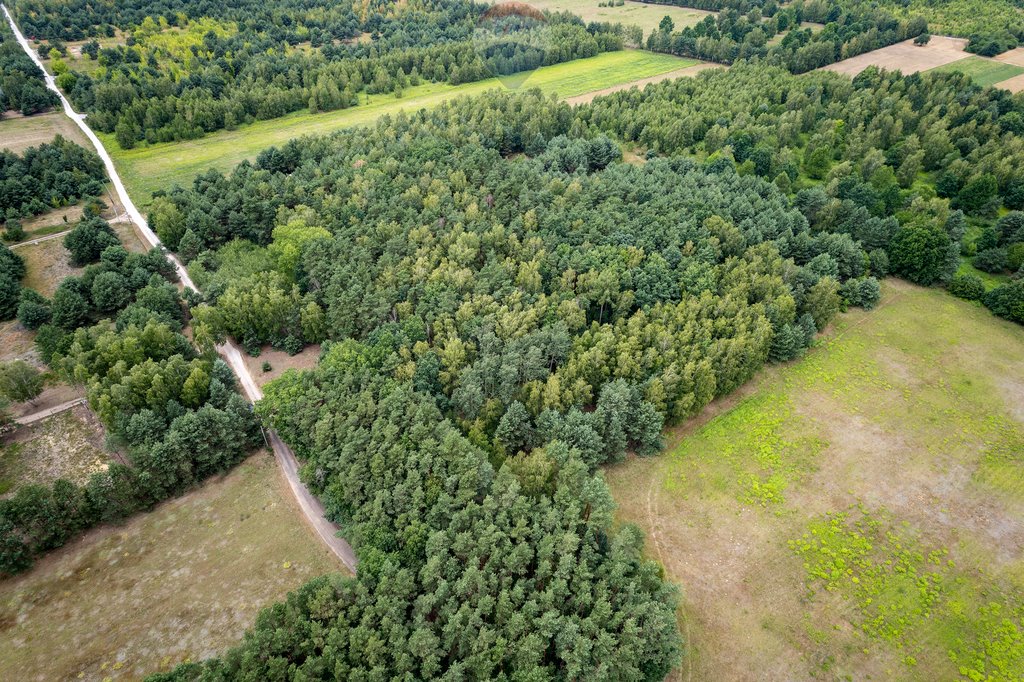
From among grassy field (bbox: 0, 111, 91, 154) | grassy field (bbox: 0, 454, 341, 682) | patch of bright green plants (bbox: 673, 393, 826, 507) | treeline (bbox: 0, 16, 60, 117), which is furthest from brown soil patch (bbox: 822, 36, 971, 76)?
treeline (bbox: 0, 16, 60, 117)

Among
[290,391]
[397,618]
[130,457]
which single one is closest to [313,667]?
[397,618]

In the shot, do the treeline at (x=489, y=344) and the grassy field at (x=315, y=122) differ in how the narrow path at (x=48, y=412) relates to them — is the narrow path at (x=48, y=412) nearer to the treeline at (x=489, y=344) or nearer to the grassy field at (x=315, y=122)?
the treeline at (x=489, y=344)

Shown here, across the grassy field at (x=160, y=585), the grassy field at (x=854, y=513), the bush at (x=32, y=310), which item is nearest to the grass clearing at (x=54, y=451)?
the grassy field at (x=160, y=585)

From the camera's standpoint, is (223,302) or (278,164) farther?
(278,164)

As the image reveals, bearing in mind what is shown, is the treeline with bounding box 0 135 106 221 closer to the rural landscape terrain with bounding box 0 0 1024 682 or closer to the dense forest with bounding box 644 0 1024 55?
the rural landscape terrain with bounding box 0 0 1024 682

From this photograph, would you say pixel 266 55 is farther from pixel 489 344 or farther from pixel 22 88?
pixel 489 344

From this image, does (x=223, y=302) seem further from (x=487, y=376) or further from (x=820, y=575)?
(x=820, y=575)

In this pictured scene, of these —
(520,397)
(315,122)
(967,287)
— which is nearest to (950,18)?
(967,287)
